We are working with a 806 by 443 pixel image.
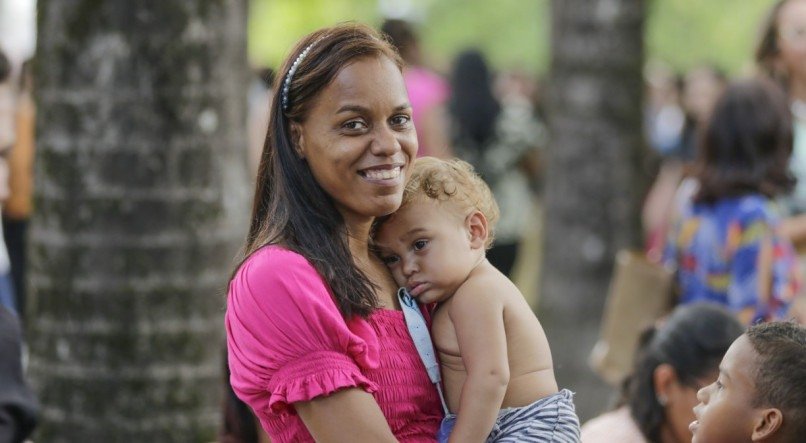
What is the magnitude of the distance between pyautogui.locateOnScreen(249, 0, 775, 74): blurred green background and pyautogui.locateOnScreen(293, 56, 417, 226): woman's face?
66.8 ft

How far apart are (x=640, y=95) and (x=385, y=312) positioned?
213 inches

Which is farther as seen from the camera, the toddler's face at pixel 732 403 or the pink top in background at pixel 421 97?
the pink top in background at pixel 421 97

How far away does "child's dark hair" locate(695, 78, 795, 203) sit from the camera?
5512 millimetres

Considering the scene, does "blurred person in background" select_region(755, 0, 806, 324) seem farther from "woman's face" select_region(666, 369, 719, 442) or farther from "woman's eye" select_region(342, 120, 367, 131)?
"woman's eye" select_region(342, 120, 367, 131)

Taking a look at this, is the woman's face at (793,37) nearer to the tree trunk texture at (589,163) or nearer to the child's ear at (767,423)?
the tree trunk texture at (589,163)

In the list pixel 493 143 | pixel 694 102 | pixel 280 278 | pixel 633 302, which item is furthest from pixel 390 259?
pixel 694 102

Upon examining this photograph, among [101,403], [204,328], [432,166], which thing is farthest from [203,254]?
[432,166]

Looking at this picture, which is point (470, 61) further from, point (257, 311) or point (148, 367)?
point (257, 311)

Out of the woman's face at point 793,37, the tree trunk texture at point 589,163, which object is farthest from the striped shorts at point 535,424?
the tree trunk texture at point 589,163

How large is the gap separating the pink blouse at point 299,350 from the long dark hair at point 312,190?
4cm

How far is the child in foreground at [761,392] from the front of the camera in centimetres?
287

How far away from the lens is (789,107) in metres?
5.82

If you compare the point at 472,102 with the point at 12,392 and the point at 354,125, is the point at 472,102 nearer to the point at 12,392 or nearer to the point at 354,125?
the point at 12,392

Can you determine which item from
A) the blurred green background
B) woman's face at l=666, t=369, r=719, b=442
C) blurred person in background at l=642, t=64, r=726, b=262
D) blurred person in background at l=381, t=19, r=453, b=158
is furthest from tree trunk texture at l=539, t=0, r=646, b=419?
the blurred green background
